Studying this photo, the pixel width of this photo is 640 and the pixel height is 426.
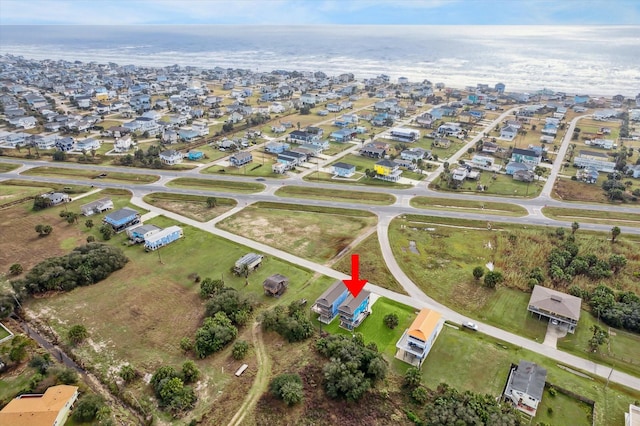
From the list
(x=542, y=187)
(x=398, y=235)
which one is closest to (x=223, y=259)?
(x=398, y=235)

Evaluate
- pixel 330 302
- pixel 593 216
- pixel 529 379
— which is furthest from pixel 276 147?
pixel 529 379

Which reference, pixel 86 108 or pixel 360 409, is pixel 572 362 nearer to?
pixel 360 409

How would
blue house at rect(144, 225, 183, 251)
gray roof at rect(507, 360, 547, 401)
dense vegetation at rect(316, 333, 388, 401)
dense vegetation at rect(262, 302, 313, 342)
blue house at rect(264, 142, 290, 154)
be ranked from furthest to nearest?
1. blue house at rect(264, 142, 290, 154)
2. blue house at rect(144, 225, 183, 251)
3. dense vegetation at rect(262, 302, 313, 342)
4. dense vegetation at rect(316, 333, 388, 401)
5. gray roof at rect(507, 360, 547, 401)

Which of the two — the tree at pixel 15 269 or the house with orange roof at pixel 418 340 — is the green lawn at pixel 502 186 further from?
the tree at pixel 15 269

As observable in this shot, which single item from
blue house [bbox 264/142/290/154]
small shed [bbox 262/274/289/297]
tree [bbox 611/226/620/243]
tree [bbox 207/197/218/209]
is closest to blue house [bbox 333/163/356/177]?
blue house [bbox 264/142/290/154]

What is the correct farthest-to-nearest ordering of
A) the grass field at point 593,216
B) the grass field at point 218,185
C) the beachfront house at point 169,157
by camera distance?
the beachfront house at point 169,157
the grass field at point 218,185
the grass field at point 593,216

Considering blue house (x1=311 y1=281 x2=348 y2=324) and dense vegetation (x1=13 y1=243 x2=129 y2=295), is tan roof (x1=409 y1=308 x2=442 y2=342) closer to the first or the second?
blue house (x1=311 y1=281 x2=348 y2=324)

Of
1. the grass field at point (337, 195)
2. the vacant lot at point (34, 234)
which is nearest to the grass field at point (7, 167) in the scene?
the vacant lot at point (34, 234)
